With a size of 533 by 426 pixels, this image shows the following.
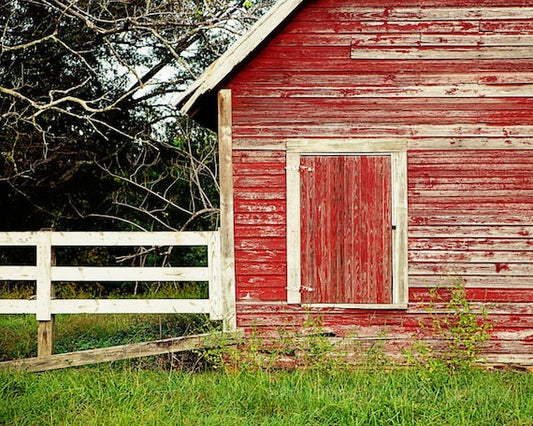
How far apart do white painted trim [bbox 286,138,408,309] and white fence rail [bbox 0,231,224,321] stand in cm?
83

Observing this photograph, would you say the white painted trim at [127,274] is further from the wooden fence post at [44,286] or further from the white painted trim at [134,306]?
the white painted trim at [134,306]

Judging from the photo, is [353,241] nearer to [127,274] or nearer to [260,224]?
[260,224]

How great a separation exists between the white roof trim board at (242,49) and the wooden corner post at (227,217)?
0.32m

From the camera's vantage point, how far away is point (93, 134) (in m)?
16.5

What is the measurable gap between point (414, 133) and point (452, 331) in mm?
2193

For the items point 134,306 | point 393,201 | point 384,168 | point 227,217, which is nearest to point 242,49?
point 227,217

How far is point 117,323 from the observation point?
12.3 metres

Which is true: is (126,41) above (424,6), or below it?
above

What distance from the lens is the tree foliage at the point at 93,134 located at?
15430 mm

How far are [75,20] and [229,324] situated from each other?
33.9 feet

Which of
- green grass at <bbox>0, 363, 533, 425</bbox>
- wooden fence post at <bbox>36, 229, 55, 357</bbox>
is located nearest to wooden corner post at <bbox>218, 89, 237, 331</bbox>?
green grass at <bbox>0, 363, 533, 425</bbox>

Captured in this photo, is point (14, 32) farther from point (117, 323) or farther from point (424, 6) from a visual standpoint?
point (424, 6)

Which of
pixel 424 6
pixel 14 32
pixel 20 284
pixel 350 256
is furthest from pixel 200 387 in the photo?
pixel 14 32

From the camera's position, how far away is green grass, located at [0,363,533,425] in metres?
6.21
